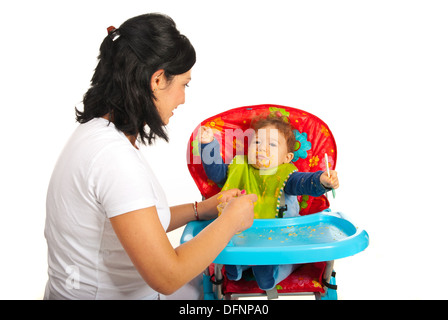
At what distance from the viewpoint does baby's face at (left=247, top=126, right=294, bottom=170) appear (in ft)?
6.12

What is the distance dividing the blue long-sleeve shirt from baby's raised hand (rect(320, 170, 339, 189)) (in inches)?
1.2

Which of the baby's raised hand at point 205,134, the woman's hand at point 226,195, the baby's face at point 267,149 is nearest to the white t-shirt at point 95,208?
the woman's hand at point 226,195

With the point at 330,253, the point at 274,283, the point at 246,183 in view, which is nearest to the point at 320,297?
the point at 274,283

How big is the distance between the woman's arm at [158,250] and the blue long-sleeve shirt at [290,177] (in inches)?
26.1

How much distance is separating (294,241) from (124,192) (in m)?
0.64

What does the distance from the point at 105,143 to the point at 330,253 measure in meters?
0.70

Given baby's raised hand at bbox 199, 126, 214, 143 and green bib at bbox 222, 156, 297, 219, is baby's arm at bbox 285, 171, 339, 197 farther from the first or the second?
baby's raised hand at bbox 199, 126, 214, 143

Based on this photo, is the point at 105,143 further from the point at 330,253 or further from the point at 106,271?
the point at 330,253

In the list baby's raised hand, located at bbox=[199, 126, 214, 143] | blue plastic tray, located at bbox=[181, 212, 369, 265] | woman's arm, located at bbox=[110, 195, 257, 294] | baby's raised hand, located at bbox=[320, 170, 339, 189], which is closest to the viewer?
woman's arm, located at bbox=[110, 195, 257, 294]

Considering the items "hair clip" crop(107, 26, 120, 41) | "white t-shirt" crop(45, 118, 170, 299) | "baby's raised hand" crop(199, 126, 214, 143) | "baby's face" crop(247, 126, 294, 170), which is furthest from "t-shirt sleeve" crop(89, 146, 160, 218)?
"baby's face" crop(247, 126, 294, 170)

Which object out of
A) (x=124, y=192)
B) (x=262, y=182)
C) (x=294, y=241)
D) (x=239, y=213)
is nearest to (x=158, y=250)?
(x=124, y=192)

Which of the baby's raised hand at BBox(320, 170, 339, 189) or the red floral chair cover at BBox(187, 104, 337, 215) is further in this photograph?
the red floral chair cover at BBox(187, 104, 337, 215)

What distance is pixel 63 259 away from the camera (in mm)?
1234

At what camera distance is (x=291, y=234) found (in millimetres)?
1526
